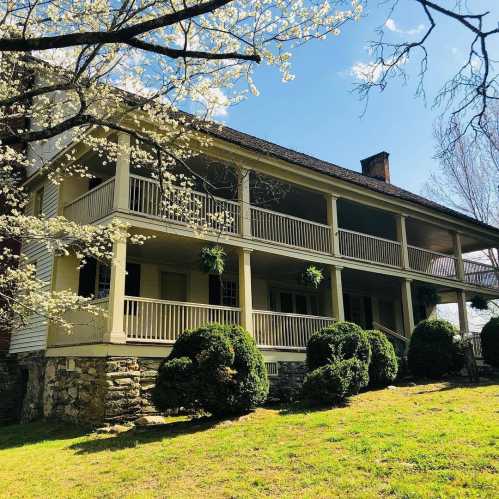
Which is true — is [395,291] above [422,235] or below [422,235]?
below

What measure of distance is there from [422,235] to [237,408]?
1564cm

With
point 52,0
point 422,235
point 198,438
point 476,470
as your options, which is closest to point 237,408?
point 198,438

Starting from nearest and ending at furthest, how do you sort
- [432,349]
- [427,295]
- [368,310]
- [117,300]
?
[117,300] → [432,349] → [427,295] → [368,310]

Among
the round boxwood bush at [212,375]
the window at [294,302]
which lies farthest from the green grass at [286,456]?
the window at [294,302]

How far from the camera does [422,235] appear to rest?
2200 cm

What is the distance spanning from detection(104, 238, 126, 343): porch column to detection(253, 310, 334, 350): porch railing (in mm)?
3874

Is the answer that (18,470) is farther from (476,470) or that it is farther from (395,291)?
(395,291)

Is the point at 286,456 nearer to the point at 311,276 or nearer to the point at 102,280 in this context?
the point at 311,276

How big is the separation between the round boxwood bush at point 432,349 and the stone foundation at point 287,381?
2.98 m

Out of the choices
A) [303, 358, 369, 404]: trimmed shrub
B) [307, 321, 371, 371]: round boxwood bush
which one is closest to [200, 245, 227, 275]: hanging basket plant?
[307, 321, 371, 371]: round boxwood bush

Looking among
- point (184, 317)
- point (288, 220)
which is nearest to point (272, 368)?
point (184, 317)

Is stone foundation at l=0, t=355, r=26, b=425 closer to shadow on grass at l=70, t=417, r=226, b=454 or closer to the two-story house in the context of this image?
the two-story house

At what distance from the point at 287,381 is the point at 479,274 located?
41.6ft

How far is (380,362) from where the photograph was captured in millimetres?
11336
